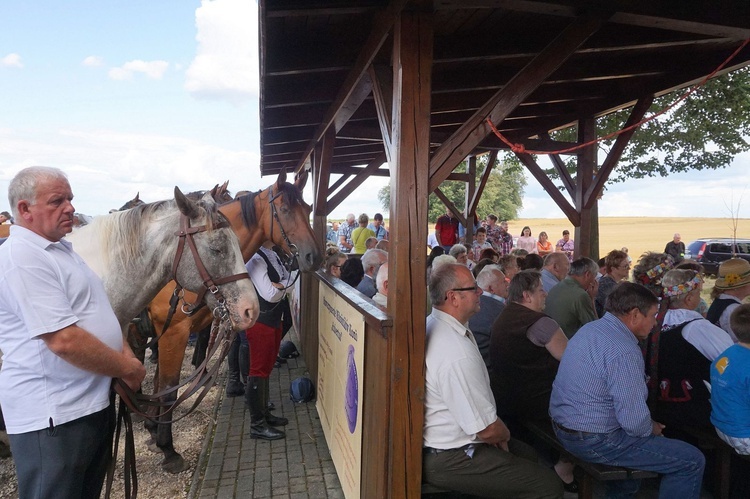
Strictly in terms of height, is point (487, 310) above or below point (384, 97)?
below

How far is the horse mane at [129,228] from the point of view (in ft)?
9.05

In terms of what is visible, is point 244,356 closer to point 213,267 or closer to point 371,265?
point 371,265

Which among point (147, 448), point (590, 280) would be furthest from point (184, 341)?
point (590, 280)

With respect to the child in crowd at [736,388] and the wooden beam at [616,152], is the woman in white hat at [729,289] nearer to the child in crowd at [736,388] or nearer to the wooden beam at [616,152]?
the child in crowd at [736,388]

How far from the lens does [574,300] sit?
455 centimetres

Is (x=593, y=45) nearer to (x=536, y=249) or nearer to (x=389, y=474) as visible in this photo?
(x=389, y=474)

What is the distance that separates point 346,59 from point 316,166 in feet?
10.9

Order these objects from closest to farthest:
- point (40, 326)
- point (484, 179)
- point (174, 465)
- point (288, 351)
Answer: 1. point (40, 326)
2. point (174, 465)
3. point (288, 351)
4. point (484, 179)

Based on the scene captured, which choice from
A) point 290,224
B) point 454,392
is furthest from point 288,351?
point 454,392

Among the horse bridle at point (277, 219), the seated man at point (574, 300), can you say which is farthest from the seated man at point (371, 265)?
the seated man at point (574, 300)

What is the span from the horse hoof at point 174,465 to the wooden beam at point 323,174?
11.8ft

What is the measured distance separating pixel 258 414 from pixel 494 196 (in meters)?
54.0

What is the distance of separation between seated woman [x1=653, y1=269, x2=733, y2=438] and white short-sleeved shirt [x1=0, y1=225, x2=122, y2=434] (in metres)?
3.52

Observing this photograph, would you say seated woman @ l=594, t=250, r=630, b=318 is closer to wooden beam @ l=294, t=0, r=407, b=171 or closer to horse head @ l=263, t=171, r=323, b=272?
horse head @ l=263, t=171, r=323, b=272
